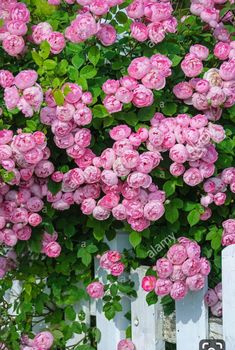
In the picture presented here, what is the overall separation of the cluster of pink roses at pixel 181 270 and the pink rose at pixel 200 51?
0.54 metres

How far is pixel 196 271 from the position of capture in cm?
232

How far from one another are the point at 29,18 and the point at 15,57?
Answer: 0.16 metres

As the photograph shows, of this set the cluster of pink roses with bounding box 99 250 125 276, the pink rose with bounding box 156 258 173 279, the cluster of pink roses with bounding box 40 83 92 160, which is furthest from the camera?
the cluster of pink roses with bounding box 99 250 125 276

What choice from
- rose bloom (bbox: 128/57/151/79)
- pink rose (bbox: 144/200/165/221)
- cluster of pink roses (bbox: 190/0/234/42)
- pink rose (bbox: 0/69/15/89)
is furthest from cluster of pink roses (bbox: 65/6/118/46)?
pink rose (bbox: 144/200/165/221)

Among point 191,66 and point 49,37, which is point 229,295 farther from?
point 49,37

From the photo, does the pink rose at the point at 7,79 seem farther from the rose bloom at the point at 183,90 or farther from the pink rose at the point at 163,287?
the pink rose at the point at 163,287

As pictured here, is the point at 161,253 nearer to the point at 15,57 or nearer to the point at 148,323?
the point at 148,323

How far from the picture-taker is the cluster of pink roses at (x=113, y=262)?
246 centimetres

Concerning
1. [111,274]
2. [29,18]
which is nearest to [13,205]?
[111,274]

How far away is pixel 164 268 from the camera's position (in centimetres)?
234

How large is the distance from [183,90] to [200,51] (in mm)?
129

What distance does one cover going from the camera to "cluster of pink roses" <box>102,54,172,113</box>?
224 centimetres

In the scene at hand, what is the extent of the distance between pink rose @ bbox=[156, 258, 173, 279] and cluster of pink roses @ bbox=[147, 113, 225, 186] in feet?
0.79

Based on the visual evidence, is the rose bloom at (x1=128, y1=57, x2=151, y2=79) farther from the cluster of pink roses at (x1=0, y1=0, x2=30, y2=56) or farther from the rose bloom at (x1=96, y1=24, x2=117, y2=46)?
the cluster of pink roses at (x1=0, y1=0, x2=30, y2=56)
